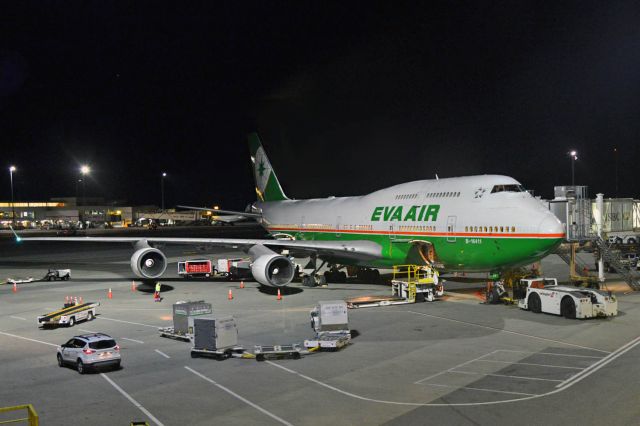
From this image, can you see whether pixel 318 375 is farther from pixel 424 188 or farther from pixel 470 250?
pixel 424 188

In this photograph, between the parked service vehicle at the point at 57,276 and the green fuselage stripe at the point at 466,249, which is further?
the parked service vehicle at the point at 57,276

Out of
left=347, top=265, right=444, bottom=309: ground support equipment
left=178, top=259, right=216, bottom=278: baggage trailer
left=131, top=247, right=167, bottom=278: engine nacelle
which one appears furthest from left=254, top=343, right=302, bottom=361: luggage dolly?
left=178, top=259, right=216, bottom=278: baggage trailer

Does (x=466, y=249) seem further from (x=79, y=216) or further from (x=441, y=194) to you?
(x=79, y=216)

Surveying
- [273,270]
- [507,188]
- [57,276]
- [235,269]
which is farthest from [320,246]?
[57,276]

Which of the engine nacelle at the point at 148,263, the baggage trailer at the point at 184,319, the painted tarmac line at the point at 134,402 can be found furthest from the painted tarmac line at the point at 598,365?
the engine nacelle at the point at 148,263

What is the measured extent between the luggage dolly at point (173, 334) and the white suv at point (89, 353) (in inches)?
139

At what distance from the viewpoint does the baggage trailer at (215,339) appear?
61.0 ft

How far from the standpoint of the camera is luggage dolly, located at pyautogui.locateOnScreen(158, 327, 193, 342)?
21083 mm

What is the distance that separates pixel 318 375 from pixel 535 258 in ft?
47.3

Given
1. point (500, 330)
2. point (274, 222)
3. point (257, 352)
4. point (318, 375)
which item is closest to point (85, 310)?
point (257, 352)

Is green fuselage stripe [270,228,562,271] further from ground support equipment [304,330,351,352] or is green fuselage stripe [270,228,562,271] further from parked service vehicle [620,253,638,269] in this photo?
parked service vehicle [620,253,638,269]

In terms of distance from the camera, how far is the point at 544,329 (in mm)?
22188

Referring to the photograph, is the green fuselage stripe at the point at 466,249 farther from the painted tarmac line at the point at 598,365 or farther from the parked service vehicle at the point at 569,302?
the painted tarmac line at the point at 598,365

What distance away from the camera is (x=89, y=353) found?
16891 mm
